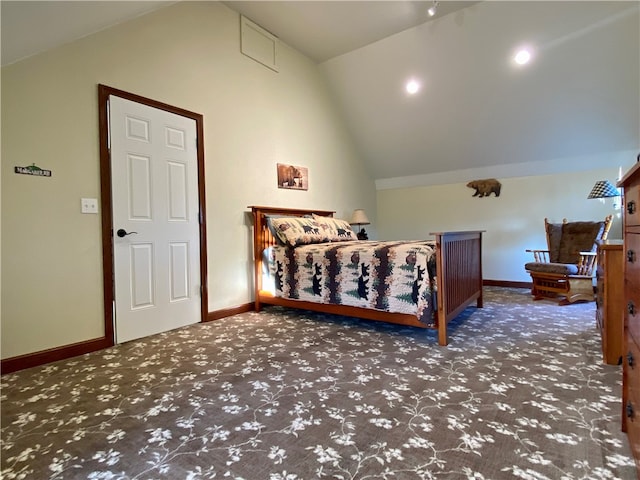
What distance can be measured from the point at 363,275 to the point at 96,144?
2.37 metres

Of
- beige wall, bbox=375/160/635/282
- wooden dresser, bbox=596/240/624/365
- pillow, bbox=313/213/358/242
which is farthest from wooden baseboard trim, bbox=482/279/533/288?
wooden dresser, bbox=596/240/624/365

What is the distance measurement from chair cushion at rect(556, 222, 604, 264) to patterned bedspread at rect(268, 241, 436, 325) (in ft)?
7.72

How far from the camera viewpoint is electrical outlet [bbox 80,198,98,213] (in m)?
2.47

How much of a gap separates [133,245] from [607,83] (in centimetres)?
518

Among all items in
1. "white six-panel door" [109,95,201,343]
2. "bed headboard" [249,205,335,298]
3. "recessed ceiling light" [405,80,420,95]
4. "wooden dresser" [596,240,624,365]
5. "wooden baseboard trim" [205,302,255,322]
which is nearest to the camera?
"wooden dresser" [596,240,624,365]

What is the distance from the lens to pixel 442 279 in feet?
8.15

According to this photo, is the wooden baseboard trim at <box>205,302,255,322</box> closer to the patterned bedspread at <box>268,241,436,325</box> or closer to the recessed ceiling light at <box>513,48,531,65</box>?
the patterned bedspread at <box>268,241,436,325</box>

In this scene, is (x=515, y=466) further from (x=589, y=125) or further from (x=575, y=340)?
(x=589, y=125)

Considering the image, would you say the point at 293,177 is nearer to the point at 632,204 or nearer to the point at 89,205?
the point at 89,205

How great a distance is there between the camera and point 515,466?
3.87 feet

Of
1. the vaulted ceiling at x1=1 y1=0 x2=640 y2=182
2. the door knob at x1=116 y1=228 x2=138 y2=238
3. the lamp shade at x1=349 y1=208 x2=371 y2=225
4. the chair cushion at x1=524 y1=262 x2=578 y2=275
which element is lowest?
the chair cushion at x1=524 y1=262 x2=578 y2=275

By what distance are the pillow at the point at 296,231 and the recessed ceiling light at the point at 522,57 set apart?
9.97 feet

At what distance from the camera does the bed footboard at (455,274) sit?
2479 millimetres

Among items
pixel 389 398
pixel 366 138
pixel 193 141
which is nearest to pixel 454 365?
pixel 389 398
